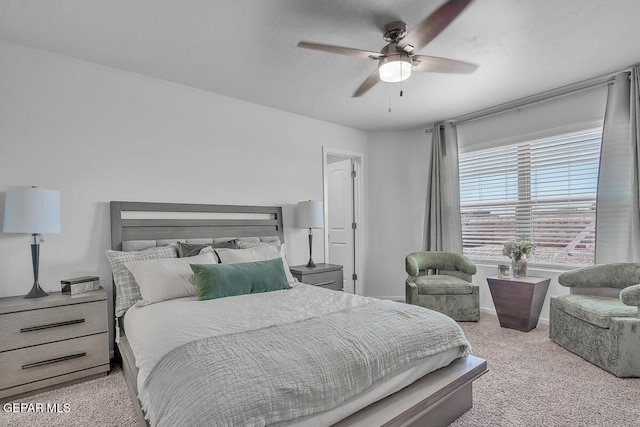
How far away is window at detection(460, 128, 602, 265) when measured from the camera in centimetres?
359

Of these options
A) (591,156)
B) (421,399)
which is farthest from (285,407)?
(591,156)

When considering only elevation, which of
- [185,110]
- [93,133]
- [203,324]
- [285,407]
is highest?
[185,110]

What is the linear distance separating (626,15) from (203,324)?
3411 millimetres

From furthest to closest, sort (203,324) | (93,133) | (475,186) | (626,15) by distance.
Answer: (475,186), (93,133), (626,15), (203,324)

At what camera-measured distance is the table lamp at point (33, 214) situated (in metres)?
2.32

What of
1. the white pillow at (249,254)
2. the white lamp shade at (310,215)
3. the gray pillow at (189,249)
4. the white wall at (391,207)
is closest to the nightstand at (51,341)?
the gray pillow at (189,249)

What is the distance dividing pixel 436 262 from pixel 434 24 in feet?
10.4

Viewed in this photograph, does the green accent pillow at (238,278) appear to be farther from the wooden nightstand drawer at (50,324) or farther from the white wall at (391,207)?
the white wall at (391,207)

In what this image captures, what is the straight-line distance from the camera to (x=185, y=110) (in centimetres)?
342

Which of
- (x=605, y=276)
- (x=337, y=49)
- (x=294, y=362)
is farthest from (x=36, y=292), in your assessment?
(x=605, y=276)

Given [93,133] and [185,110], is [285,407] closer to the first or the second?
[93,133]

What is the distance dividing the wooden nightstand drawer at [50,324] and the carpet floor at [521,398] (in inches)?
15.2

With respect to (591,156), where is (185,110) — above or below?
above

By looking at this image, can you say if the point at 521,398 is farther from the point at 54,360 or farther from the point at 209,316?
the point at 54,360
